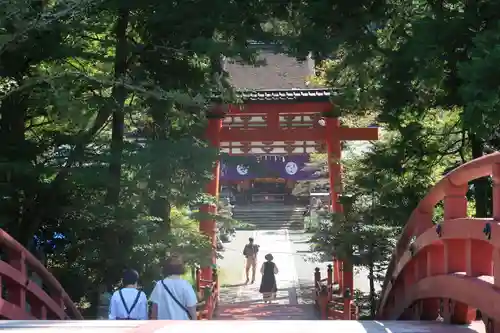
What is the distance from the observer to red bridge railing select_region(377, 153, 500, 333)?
4270mm

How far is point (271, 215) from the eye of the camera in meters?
38.3

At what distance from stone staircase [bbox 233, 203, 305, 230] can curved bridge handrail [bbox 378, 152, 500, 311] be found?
28.5 m

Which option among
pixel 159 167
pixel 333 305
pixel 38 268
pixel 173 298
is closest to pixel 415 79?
pixel 159 167

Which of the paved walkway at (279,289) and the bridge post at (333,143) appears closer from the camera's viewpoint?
the paved walkway at (279,289)

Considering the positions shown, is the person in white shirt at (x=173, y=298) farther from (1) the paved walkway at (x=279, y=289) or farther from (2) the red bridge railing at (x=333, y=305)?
(1) the paved walkway at (x=279, y=289)

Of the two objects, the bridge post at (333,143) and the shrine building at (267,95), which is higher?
the shrine building at (267,95)

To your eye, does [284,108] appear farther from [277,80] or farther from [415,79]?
[415,79]

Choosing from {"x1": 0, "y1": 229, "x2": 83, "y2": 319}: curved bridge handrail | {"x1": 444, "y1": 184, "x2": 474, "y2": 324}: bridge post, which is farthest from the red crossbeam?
{"x1": 444, "y1": 184, "x2": 474, "y2": 324}: bridge post

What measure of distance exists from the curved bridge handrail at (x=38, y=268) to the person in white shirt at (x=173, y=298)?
149cm

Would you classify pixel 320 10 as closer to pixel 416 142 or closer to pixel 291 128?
pixel 416 142

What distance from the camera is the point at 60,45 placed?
26.6ft

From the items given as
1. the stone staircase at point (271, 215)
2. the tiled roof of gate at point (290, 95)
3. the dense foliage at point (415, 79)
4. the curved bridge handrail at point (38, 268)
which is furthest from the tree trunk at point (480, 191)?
the stone staircase at point (271, 215)

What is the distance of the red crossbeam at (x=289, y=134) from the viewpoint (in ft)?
52.4

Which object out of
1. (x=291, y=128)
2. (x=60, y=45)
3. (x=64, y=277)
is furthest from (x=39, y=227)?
(x=291, y=128)
